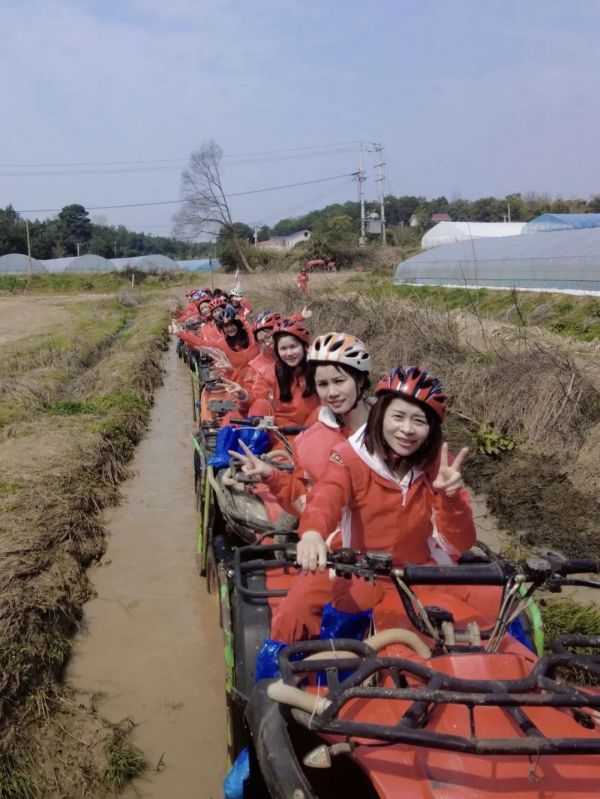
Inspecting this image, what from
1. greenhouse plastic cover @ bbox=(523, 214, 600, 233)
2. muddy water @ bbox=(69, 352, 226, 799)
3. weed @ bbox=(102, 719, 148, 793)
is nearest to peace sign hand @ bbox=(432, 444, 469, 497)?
muddy water @ bbox=(69, 352, 226, 799)

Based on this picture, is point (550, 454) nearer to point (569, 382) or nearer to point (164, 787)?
point (569, 382)

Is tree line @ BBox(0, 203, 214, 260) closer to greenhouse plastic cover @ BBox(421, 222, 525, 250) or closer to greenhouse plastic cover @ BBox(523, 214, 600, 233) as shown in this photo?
greenhouse plastic cover @ BBox(421, 222, 525, 250)

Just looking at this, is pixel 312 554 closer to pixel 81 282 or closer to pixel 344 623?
pixel 344 623

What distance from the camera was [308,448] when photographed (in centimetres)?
416

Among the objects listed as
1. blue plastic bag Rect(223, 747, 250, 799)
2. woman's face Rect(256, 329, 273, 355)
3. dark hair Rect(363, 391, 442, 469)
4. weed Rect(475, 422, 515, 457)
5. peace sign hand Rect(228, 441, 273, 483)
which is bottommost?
weed Rect(475, 422, 515, 457)

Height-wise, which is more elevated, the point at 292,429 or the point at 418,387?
the point at 418,387

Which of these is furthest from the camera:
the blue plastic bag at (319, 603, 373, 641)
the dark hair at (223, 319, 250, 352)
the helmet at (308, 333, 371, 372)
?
the dark hair at (223, 319, 250, 352)

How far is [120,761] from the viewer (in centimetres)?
394

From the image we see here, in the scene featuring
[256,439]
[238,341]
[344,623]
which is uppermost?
[238,341]

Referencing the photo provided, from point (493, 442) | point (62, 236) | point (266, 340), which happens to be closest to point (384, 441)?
point (266, 340)

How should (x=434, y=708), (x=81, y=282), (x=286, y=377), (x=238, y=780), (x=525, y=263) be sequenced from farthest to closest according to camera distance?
(x=81, y=282), (x=525, y=263), (x=286, y=377), (x=238, y=780), (x=434, y=708)

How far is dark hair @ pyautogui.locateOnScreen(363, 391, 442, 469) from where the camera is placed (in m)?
3.19

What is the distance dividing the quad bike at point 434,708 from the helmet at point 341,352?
1.42 meters

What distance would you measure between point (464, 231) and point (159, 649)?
44.9 meters
